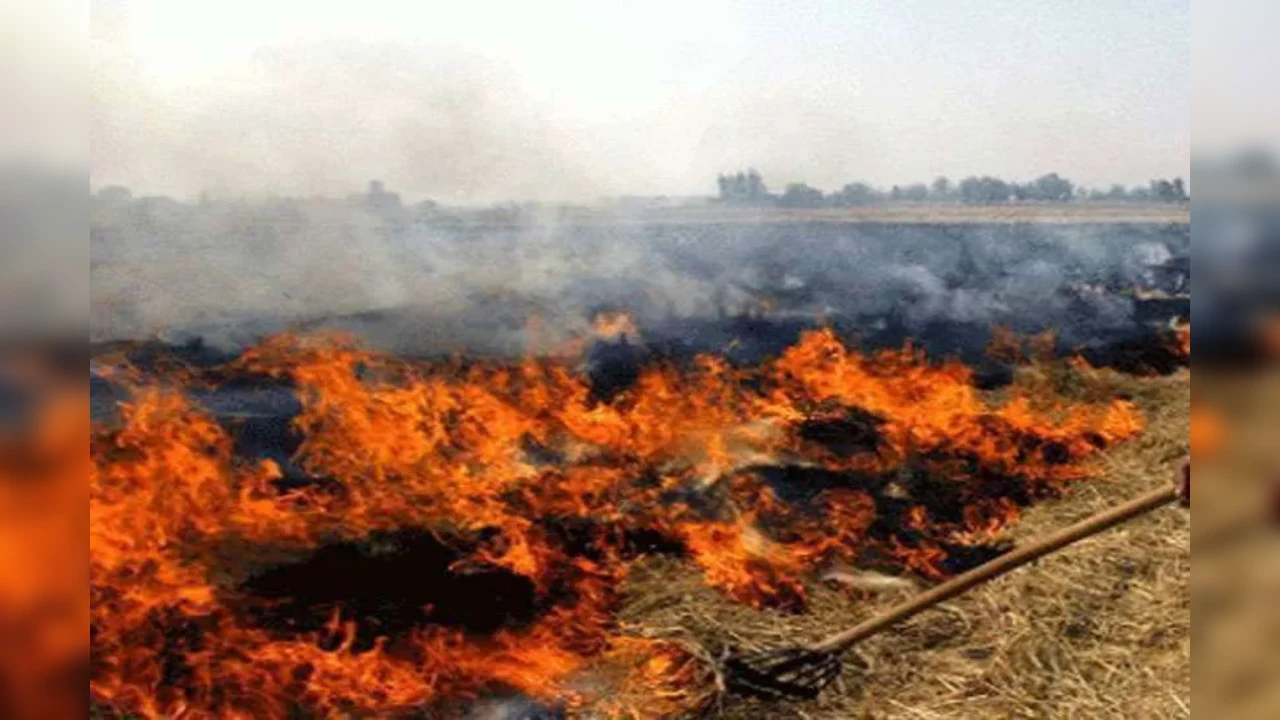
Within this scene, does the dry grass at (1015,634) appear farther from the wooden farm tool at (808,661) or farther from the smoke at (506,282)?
the smoke at (506,282)

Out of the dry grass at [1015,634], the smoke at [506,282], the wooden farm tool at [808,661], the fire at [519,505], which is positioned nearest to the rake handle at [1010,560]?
the wooden farm tool at [808,661]

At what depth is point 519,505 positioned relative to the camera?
597cm

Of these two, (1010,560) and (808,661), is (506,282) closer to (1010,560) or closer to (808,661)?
(808,661)

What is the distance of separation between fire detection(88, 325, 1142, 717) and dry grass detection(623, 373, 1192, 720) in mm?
219

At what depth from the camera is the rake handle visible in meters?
3.64

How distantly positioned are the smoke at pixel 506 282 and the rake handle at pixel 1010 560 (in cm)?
629

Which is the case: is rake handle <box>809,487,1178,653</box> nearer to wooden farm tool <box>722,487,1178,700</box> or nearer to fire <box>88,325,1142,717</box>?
wooden farm tool <box>722,487,1178,700</box>

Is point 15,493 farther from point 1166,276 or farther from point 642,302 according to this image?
point 1166,276

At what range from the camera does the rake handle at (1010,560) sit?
3639 mm

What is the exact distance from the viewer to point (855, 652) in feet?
15.8

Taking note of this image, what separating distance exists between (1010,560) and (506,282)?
987 cm

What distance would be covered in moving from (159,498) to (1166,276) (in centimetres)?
1589

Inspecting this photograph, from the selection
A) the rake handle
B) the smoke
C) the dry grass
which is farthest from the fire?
the smoke

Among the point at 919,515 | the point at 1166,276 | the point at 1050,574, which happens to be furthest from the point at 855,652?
the point at 1166,276
